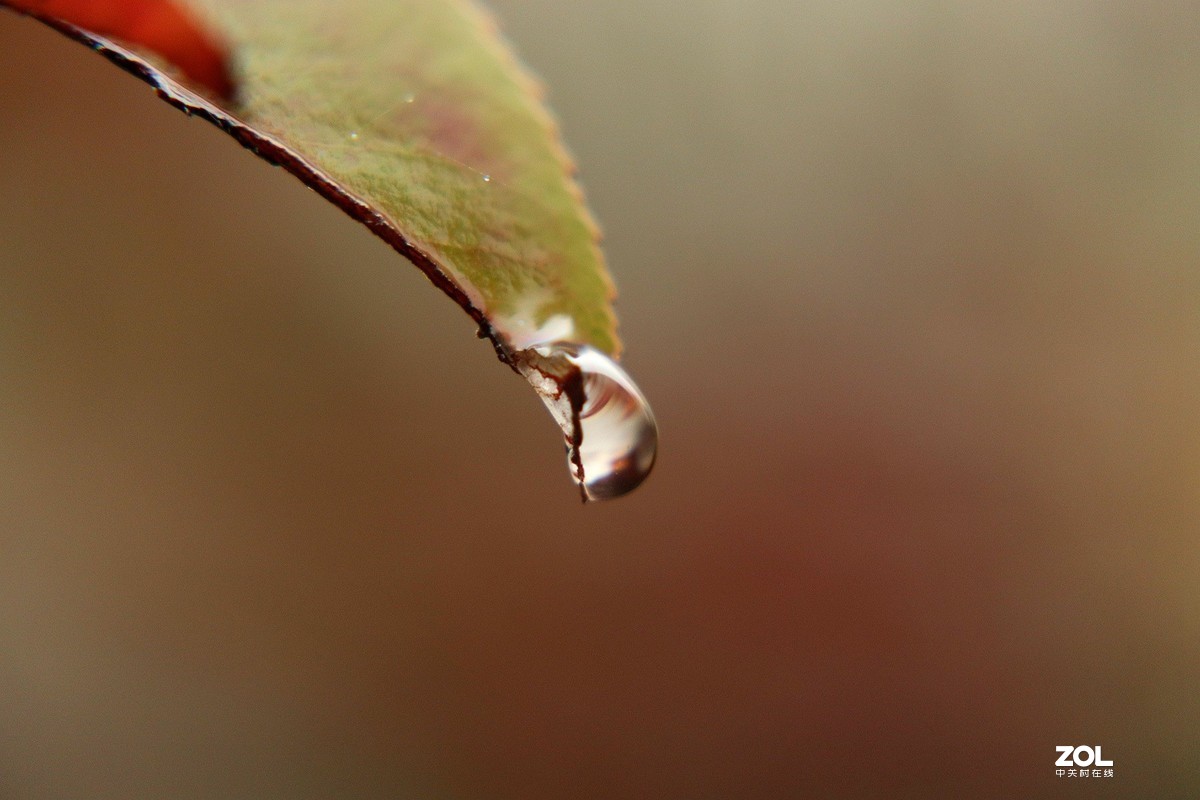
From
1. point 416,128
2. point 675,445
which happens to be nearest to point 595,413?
point 416,128

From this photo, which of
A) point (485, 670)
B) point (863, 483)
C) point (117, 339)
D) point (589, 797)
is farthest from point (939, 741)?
point (117, 339)

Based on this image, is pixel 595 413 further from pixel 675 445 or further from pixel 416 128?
pixel 675 445

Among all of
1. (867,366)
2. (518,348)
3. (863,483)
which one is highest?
(867,366)

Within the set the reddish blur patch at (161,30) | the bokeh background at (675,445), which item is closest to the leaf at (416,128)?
the reddish blur patch at (161,30)

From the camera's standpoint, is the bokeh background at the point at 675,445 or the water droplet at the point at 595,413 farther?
the bokeh background at the point at 675,445

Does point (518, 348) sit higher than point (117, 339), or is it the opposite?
point (117, 339)

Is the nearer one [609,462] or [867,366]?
[609,462]

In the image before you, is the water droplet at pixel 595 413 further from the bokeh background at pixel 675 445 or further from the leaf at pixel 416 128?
the bokeh background at pixel 675 445

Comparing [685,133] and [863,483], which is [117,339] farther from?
[863,483]

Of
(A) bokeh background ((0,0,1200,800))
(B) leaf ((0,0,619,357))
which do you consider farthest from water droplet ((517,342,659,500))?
(A) bokeh background ((0,0,1200,800))
